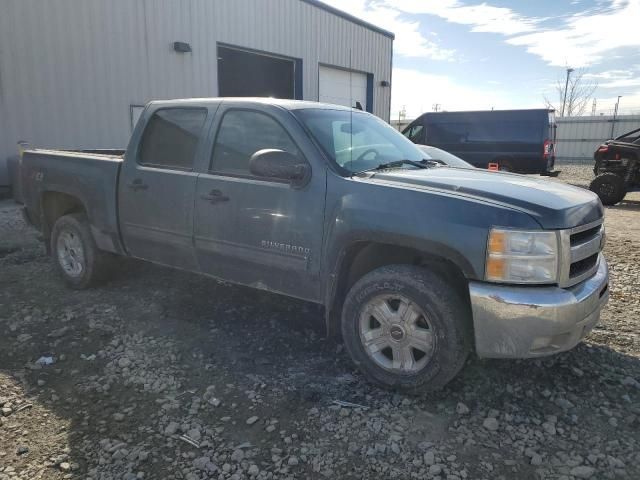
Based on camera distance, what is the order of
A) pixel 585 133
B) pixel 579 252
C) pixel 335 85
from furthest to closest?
pixel 585 133 < pixel 335 85 < pixel 579 252

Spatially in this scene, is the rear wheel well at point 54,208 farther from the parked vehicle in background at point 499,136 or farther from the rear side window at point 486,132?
the rear side window at point 486,132

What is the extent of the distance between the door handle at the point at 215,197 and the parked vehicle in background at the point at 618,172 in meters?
10.4

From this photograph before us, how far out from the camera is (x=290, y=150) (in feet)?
11.2

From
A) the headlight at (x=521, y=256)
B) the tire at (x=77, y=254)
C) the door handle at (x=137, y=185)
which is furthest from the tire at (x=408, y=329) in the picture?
the tire at (x=77, y=254)

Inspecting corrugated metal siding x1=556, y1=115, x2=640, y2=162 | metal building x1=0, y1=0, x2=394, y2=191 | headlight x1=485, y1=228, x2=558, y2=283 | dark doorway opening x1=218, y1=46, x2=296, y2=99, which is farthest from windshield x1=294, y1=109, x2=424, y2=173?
corrugated metal siding x1=556, y1=115, x2=640, y2=162

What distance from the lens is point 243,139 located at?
369 centimetres

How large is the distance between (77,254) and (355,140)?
10.2 feet

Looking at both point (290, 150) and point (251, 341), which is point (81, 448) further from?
point (290, 150)

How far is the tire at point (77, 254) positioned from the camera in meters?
4.75

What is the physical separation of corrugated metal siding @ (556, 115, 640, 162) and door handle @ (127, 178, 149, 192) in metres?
29.3

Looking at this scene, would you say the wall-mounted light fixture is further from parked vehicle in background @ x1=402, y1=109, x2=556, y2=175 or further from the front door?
the front door

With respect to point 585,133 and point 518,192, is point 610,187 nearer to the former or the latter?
point 518,192

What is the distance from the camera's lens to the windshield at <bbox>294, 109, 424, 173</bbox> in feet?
11.2

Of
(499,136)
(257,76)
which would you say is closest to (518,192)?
(499,136)
